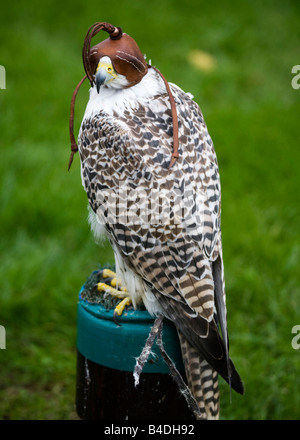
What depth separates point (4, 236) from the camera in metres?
4.80

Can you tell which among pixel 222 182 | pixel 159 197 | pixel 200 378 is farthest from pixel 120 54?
pixel 222 182

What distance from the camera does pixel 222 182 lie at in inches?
219

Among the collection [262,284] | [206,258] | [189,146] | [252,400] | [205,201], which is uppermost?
[189,146]

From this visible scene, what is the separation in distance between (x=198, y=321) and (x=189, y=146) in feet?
2.64

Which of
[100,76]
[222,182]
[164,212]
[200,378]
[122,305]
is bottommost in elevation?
[200,378]

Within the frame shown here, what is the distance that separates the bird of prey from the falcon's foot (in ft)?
0.67

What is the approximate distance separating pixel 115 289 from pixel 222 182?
2.93m

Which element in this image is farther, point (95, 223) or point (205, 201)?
point (95, 223)

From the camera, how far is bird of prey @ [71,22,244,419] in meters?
2.45

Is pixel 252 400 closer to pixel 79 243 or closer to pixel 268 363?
pixel 268 363

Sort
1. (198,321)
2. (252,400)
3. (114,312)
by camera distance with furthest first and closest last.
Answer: (252,400) < (114,312) < (198,321)

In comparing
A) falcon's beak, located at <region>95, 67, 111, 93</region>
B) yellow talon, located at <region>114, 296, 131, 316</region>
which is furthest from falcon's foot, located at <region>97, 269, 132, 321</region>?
falcon's beak, located at <region>95, 67, 111, 93</region>

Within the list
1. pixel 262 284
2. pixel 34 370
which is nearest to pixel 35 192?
pixel 34 370

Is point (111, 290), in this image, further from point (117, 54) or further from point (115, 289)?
point (117, 54)
